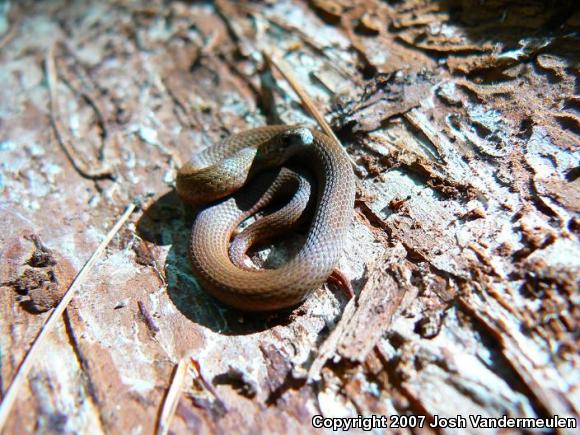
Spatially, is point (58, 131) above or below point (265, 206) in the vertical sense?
below

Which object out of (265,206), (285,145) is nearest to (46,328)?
(265,206)

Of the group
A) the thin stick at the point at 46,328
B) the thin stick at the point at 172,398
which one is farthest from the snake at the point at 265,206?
the thin stick at the point at 46,328

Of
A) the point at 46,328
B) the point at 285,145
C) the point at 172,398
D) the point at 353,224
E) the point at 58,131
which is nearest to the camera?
the point at 172,398

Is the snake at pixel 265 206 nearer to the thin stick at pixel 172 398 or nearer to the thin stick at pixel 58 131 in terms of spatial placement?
the thin stick at pixel 172 398

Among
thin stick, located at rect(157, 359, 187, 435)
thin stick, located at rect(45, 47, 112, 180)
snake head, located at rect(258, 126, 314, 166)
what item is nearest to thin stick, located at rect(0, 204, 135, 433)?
thin stick, located at rect(45, 47, 112, 180)

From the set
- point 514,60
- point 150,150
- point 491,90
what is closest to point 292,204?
point 150,150

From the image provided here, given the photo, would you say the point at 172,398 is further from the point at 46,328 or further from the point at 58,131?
the point at 58,131

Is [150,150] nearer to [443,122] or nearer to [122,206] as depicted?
[122,206]
